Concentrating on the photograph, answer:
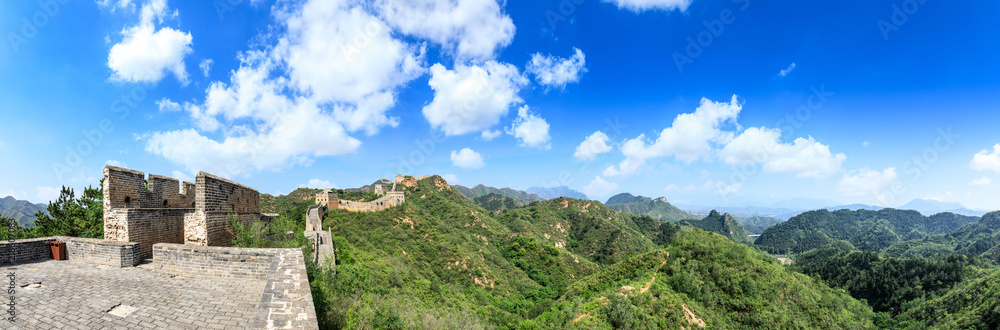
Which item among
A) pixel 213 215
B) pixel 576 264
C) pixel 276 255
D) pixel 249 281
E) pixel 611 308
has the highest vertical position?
pixel 213 215

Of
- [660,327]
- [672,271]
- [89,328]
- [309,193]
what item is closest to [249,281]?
[89,328]

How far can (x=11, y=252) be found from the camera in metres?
7.98

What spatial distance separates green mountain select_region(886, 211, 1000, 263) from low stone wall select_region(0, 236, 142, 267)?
145 metres

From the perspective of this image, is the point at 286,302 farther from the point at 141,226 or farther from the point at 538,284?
the point at 538,284

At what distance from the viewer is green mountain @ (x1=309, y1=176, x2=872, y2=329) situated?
11836mm

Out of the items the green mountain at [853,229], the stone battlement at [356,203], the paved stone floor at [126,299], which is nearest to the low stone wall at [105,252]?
the paved stone floor at [126,299]

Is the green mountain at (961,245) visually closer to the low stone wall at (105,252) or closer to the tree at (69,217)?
the low stone wall at (105,252)

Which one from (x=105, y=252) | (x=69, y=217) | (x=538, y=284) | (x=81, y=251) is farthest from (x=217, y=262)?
(x=538, y=284)

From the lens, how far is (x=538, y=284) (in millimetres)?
50219

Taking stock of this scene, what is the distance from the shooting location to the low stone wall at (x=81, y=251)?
7.75 meters

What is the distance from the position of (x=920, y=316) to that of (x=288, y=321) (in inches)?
2766

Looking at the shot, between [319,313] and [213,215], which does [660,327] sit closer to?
[319,313]

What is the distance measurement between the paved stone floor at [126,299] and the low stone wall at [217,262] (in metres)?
0.25

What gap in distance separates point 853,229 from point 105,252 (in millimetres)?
257558
